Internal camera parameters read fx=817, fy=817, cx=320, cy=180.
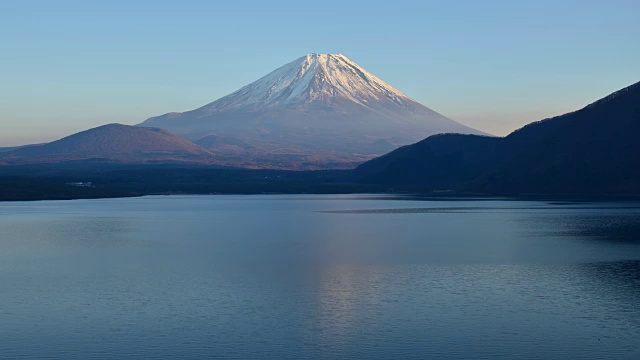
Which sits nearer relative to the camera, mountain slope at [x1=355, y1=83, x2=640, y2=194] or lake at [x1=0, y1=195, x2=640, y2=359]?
lake at [x1=0, y1=195, x2=640, y2=359]

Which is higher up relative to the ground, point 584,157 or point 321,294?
point 584,157

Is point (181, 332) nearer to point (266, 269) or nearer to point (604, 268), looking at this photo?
point (266, 269)

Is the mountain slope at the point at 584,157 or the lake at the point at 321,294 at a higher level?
the mountain slope at the point at 584,157

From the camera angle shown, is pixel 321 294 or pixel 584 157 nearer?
pixel 321 294

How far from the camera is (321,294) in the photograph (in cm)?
4006

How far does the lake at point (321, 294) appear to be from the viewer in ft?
96.1

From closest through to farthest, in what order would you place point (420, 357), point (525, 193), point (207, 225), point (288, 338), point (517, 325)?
point (420, 357) → point (288, 338) → point (517, 325) → point (207, 225) → point (525, 193)

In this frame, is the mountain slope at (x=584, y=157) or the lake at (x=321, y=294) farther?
the mountain slope at (x=584, y=157)

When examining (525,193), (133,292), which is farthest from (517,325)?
(525,193)

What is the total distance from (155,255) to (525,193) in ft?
434

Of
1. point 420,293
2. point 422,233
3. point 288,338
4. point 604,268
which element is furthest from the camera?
point 422,233

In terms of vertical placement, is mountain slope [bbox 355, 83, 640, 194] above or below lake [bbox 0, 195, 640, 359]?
above

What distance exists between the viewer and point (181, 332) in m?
31.3

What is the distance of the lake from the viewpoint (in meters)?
29.3
